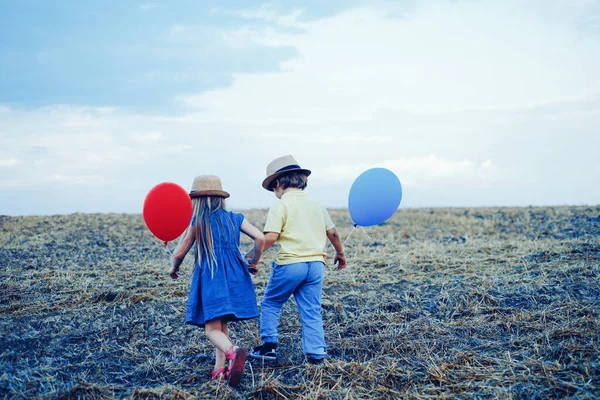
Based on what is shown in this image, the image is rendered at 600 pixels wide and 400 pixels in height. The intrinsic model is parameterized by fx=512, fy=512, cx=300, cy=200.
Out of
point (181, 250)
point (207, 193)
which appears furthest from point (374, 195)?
point (181, 250)

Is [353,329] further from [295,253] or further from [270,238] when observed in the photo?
[270,238]

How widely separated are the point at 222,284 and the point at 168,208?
0.80 metres

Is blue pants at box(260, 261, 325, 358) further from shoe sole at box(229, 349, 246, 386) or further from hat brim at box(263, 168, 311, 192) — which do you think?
hat brim at box(263, 168, 311, 192)

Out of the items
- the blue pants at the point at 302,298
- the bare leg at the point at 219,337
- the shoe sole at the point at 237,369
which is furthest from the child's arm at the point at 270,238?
the shoe sole at the point at 237,369

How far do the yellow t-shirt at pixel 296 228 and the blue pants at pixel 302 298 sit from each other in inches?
3.5

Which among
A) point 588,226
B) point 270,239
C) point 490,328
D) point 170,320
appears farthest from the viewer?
point 588,226

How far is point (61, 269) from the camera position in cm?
880

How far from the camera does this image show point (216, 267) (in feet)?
14.4

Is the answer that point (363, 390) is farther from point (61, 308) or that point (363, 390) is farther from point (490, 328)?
point (61, 308)

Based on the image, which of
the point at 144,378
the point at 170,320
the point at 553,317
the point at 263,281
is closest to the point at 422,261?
the point at 263,281

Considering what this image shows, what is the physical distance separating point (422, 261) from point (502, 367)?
4.91m

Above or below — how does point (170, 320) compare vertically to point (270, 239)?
below

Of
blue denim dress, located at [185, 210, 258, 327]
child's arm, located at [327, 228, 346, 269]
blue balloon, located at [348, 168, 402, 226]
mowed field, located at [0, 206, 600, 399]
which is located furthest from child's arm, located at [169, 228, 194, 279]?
blue balloon, located at [348, 168, 402, 226]

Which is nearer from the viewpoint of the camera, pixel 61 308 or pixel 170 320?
pixel 170 320
